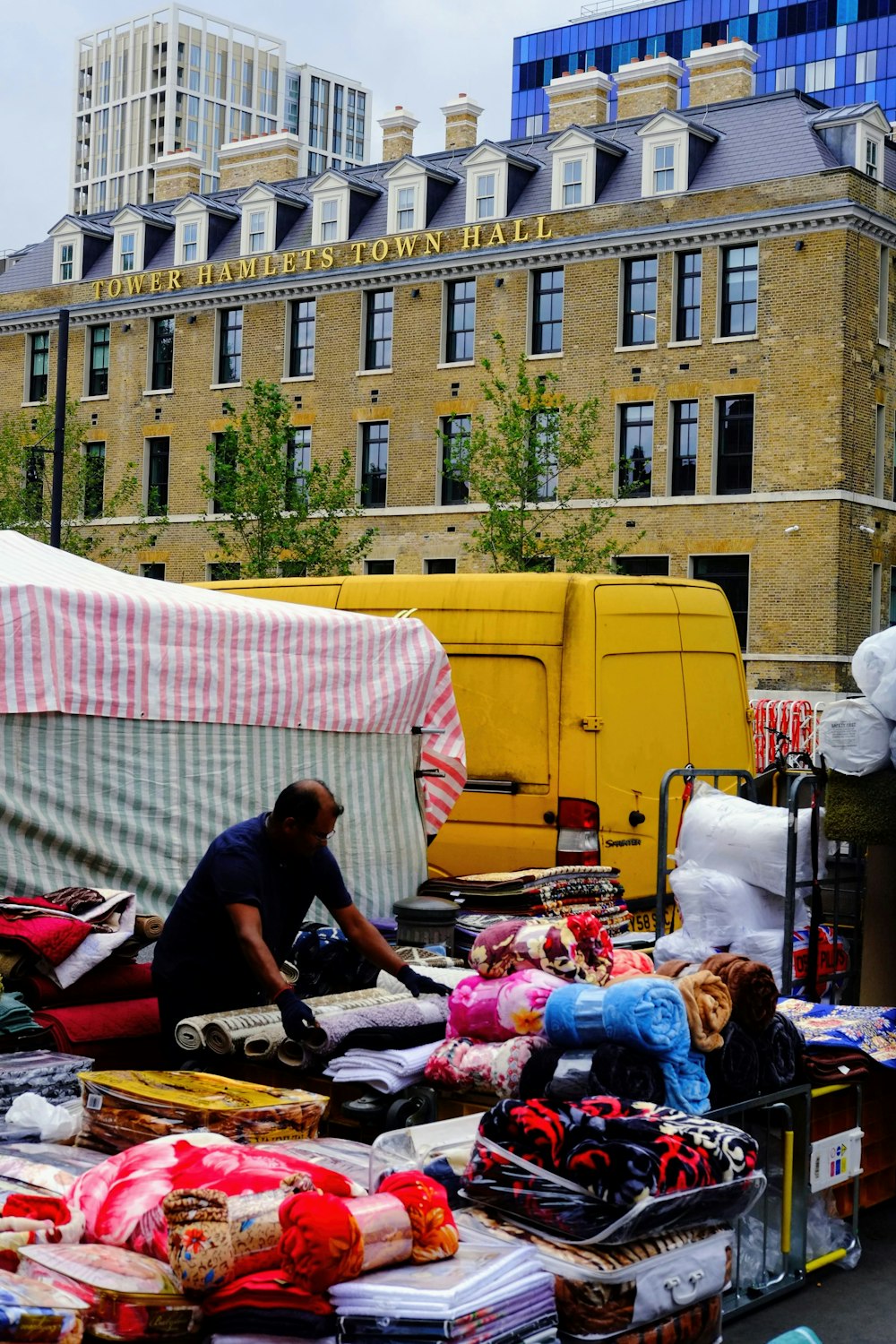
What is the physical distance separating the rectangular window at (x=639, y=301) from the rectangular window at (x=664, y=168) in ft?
5.88

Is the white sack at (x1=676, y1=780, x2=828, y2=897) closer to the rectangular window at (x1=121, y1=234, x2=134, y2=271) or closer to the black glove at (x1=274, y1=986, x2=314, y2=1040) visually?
the black glove at (x1=274, y1=986, x2=314, y2=1040)

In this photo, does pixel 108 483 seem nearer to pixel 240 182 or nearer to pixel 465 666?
pixel 240 182

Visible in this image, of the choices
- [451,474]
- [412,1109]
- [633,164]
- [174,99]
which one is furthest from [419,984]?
[174,99]

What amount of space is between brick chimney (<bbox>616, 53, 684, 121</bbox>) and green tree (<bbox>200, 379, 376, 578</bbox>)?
41.6 ft

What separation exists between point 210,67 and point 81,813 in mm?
Result: 139082

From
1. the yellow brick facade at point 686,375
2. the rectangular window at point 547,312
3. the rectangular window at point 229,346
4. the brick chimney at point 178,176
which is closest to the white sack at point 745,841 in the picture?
the yellow brick facade at point 686,375

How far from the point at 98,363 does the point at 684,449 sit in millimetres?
20266

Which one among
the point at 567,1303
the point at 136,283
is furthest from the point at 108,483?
the point at 567,1303

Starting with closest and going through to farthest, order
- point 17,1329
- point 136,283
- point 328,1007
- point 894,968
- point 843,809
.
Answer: point 17,1329, point 328,1007, point 843,809, point 894,968, point 136,283

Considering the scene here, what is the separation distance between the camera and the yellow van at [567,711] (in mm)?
10000

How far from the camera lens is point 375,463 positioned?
43.3 m

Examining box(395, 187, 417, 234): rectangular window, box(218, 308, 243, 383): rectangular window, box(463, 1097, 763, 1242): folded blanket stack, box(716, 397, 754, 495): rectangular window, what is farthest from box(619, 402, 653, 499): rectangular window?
box(463, 1097, 763, 1242): folded blanket stack

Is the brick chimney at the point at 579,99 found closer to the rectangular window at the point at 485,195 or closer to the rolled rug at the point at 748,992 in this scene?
the rectangular window at the point at 485,195

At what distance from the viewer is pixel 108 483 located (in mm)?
48500
